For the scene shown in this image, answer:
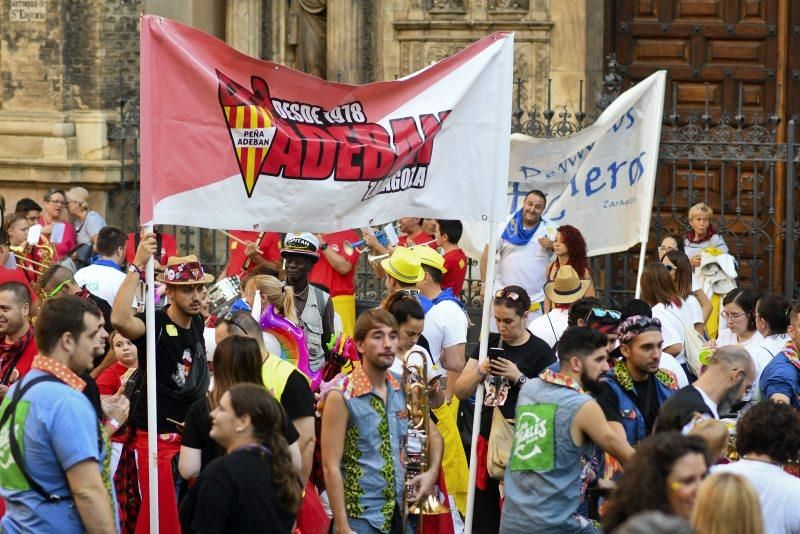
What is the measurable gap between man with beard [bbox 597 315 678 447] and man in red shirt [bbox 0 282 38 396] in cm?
297

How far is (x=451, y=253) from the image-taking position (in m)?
11.8

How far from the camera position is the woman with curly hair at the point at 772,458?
19.5 ft

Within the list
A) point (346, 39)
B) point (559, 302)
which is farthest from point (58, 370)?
point (346, 39)

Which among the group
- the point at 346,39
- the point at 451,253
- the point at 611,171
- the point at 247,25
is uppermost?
the point at 247,25

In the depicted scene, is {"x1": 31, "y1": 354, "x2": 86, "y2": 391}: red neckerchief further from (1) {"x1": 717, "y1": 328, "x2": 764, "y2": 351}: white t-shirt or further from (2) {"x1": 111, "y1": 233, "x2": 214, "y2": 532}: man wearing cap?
(1) {"x1": 717, "y1": 328, "x2": 764, "y2": 351}: white t-shirt

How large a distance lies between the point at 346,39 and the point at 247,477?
11.1 metres

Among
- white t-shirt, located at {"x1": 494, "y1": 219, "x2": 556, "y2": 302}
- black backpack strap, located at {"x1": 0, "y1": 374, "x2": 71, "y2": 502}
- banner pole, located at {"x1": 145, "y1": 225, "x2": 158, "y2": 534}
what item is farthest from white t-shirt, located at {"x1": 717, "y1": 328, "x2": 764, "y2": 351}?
black backpack strap, located at {"x1": 0, "y1": 374, "x2": 71, "y2": 502}

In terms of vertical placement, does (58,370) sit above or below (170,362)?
above

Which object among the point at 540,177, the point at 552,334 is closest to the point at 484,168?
the point at 552,334

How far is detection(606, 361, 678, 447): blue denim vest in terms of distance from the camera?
297 inches

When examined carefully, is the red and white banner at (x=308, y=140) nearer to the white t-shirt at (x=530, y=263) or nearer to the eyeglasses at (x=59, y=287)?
the eyeglasses at (x=59, y=287)

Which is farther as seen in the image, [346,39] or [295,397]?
[346,39]

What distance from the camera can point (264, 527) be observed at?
591 centimetres

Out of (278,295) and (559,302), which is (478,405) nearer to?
(278,295)
